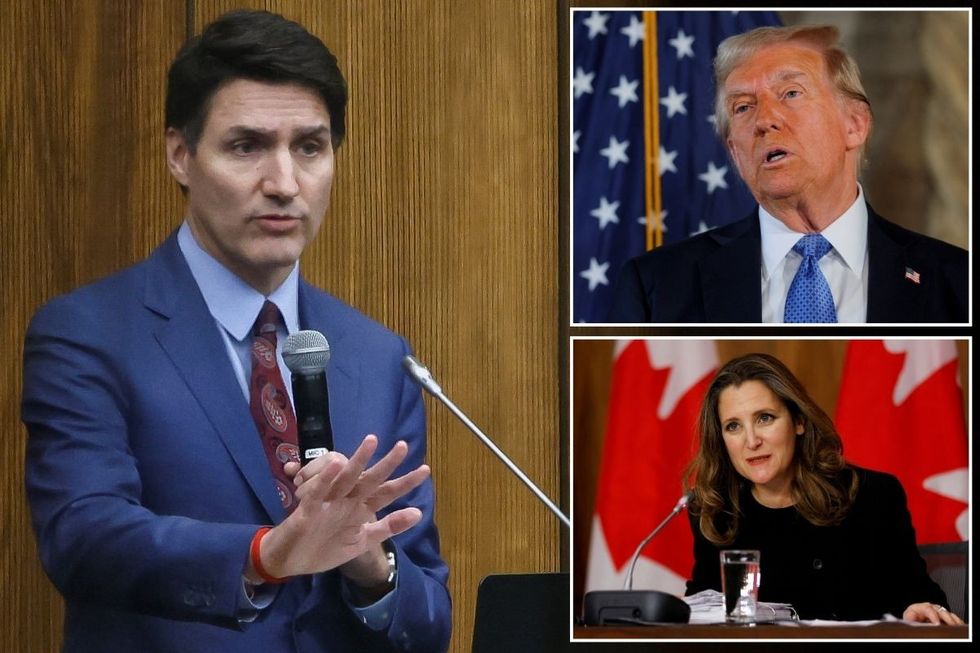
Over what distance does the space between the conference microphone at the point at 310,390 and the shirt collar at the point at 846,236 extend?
3.44ft

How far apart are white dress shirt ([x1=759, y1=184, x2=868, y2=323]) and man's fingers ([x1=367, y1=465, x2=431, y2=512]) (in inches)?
38.3

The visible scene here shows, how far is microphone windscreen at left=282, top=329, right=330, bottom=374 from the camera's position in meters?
2.95

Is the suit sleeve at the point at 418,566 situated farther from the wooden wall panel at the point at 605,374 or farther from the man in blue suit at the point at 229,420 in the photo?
the wooden wall panel at the point at 605,374

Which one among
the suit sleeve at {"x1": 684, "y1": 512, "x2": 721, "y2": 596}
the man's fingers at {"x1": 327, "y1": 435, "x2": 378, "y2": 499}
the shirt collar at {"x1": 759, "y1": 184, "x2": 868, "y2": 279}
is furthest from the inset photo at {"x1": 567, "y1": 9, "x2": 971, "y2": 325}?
the man's fingers at {"x1": 327, "y1": 435, "x2": 378, "y2": 499}

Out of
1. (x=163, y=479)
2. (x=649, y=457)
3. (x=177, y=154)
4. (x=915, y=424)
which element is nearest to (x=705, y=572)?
(x=649, y=457)

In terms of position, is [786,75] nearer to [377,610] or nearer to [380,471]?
[380,471]

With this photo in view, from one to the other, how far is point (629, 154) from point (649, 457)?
2.31ft

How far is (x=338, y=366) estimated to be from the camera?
3.00 m

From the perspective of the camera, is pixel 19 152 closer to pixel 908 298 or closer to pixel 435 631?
pixel 435 631

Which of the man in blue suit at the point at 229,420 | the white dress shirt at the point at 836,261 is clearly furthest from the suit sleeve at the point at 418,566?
the white dress shirt at the point at 836,261

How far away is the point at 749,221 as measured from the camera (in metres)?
3.15

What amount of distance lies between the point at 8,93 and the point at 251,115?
1.83 feet

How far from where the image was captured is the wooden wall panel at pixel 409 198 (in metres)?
2.99

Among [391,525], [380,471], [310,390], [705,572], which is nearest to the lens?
[380,471]
